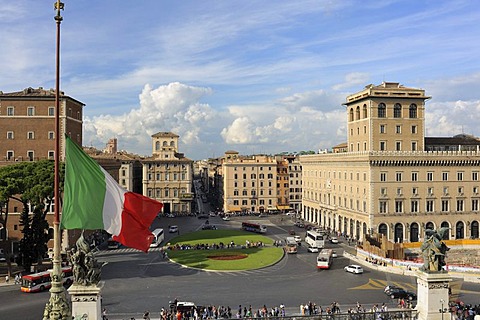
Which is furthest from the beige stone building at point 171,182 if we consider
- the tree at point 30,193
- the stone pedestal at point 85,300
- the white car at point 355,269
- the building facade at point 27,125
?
the stone pedestal at point 85,300

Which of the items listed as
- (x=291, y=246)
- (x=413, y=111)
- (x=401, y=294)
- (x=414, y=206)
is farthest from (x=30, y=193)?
(x=413, y=111)

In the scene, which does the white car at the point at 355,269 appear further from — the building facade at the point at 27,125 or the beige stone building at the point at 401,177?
the building facade at the point at 27,125

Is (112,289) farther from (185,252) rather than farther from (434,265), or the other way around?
(434,265)

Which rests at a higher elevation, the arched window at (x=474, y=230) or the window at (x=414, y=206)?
the window at (x=414, y=206)

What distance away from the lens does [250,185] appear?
101000 mm

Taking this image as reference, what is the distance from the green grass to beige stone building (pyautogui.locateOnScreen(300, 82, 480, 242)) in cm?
1456

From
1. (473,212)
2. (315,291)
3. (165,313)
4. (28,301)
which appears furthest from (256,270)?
(473,212)

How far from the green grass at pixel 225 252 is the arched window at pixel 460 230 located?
2532 cm

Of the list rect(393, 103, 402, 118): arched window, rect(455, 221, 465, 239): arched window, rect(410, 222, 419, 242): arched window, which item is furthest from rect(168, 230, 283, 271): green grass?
rect(393, 103, 402, 118): arched window

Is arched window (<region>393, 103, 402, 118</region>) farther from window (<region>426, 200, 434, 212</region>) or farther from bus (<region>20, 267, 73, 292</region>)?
bus (<region>20, 267, 73, 292</region>)

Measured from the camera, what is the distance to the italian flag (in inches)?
586

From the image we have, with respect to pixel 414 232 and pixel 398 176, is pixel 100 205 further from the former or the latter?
pixel 414 232

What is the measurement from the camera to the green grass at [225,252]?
47938 millimetres

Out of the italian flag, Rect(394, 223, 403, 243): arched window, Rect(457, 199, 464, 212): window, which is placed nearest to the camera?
the italian flag
